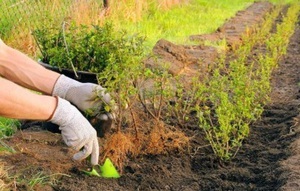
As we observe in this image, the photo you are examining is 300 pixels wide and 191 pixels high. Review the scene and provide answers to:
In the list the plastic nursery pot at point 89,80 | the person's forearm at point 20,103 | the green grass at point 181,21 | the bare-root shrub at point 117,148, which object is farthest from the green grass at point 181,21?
the person's forearm at point 20,103

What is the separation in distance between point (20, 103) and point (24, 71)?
0.61 m

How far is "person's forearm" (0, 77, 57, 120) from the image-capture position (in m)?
2.73

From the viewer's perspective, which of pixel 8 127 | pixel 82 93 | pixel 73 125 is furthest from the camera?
pixel 8 127

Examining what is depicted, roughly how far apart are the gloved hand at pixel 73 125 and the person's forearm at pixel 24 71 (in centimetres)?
45

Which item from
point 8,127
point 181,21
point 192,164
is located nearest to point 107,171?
point 192,164

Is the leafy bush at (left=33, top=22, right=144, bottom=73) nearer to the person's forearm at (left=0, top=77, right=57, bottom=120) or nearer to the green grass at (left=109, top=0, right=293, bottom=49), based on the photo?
the person's forearm at (left=0, top=77, right=57, bottom=120)

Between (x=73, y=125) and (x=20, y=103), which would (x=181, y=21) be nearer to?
(x=73, y=125)

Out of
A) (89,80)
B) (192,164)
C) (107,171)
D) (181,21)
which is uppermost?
(89,80)

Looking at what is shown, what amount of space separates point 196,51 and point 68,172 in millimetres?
3804

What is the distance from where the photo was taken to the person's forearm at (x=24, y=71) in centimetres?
335

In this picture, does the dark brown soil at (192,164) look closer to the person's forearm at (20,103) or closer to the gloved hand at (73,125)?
the gloved hand at (73,125)

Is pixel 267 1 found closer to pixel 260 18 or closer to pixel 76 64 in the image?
pixel 260 18

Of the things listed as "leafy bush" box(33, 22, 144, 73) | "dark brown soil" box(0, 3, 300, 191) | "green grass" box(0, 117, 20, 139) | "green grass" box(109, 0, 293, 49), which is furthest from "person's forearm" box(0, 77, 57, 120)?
"green grass" box(109, 0, 293, 49)

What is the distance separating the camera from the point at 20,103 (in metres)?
2.77
